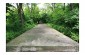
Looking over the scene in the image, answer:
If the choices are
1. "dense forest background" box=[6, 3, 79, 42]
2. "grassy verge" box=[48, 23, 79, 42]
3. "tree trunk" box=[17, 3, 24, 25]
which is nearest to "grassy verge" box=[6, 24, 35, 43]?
"dense forest background" box=[6, 3, 79, 42]

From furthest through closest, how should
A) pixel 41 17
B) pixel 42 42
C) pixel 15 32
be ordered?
pixel 41 17 < pixel 15 32 < pixel 42 42

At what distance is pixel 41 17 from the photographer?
5012 mm

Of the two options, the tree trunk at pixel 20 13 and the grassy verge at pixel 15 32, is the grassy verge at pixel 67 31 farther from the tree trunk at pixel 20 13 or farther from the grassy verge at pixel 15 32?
the tree trunk at pixel 20 13

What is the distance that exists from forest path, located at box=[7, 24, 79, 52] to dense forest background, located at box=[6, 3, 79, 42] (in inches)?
4.0

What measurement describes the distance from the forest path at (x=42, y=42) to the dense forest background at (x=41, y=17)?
0.10 m

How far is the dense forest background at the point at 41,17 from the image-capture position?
4.86 meters

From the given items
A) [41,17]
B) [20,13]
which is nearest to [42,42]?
[41,17]

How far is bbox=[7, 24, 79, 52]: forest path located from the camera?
187 inches

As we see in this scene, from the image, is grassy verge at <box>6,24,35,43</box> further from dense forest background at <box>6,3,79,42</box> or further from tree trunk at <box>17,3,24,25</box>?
tree trunk at <box>17,3,24,25</box>

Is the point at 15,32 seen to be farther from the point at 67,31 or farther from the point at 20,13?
the point at 67,31

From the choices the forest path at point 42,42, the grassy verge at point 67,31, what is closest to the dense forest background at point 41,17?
the grassy verge at point 67,31

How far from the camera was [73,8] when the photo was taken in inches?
191

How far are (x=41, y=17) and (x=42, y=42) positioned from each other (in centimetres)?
57

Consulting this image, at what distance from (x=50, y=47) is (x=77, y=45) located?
1.84 ft
